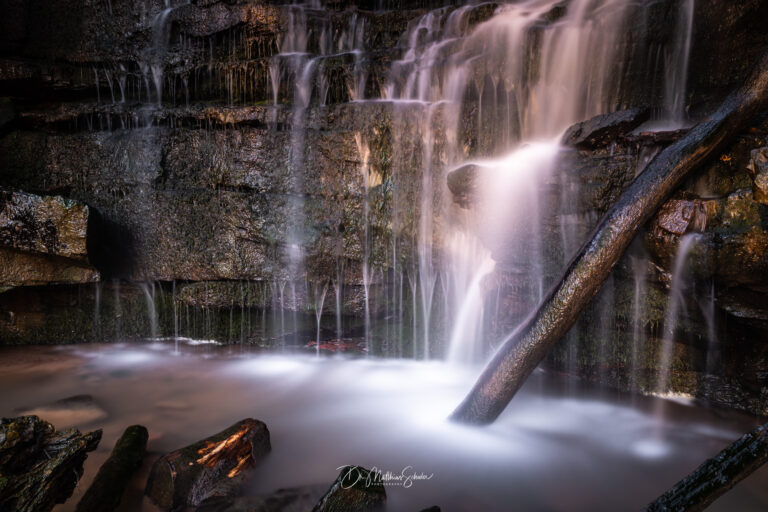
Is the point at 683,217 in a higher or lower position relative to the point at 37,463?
higher

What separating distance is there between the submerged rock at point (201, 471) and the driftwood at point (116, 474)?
204mm

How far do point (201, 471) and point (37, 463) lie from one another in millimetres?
964

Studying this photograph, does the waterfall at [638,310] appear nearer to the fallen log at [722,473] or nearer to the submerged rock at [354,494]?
the fallen log at [722,473]

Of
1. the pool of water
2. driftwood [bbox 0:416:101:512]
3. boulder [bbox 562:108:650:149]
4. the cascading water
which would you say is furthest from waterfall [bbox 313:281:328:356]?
boulder [bbox 562:108:650:149]

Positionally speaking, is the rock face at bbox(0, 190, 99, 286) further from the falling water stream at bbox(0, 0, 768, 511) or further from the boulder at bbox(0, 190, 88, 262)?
the falling water stream at bbox(0, 0, 768, 511)

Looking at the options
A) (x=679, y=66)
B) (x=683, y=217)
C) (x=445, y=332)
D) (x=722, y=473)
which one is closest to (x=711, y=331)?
(x=683, y=217)

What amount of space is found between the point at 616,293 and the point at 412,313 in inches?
106

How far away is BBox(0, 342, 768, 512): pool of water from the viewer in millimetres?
2900

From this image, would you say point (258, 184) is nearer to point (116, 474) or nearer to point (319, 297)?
point (319, 297)

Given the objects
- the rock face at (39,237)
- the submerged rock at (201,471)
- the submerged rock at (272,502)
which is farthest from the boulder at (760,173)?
the rock face at (39,237)

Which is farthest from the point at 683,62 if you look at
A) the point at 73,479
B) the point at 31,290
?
the point at 31,290

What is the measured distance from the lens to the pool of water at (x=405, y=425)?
2.90 metres

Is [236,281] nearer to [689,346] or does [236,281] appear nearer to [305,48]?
[305,48]

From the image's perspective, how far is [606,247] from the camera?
3596 millimetres
